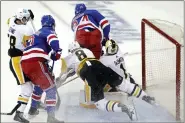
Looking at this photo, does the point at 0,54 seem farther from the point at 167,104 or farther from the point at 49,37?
the point at 167,104

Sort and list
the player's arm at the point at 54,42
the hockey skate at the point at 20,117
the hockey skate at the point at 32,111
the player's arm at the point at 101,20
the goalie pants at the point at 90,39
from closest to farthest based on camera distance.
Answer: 1. the player's arm at the point at 54,42
2. the hockey skate at the point at 20,117
3. the hockey skate at the point at 32,111
4. the goalie pants at the point at 90,39
5. the player's arm at the point at 101,20

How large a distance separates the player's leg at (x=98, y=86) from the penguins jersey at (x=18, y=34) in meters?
0.46

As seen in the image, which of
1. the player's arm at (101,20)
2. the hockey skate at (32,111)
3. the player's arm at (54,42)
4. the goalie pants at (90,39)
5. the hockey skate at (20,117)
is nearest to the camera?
the player's arm at (54,42)

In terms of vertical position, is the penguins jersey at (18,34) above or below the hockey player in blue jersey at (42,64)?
above

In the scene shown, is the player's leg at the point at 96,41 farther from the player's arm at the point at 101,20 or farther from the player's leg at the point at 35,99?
the player's leg at the point at 35,99

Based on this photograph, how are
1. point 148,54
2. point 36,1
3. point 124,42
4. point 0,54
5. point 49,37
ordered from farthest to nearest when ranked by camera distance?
point 36,1 < point 124,42 < point 0,54 < point 148,54 < point 49,37

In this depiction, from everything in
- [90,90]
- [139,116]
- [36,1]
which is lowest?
[139,116]

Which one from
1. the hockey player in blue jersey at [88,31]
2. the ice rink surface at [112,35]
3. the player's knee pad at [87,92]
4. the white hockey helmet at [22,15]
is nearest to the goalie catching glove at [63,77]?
the ice rink surface at [112,35]

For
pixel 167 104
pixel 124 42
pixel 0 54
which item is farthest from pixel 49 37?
pixel 124 42

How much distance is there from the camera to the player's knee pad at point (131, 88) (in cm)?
305

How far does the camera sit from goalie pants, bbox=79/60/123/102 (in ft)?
9.41

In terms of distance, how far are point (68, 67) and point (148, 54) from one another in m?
0.80

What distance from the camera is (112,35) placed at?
5.15m

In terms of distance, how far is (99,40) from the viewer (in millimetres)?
3330
